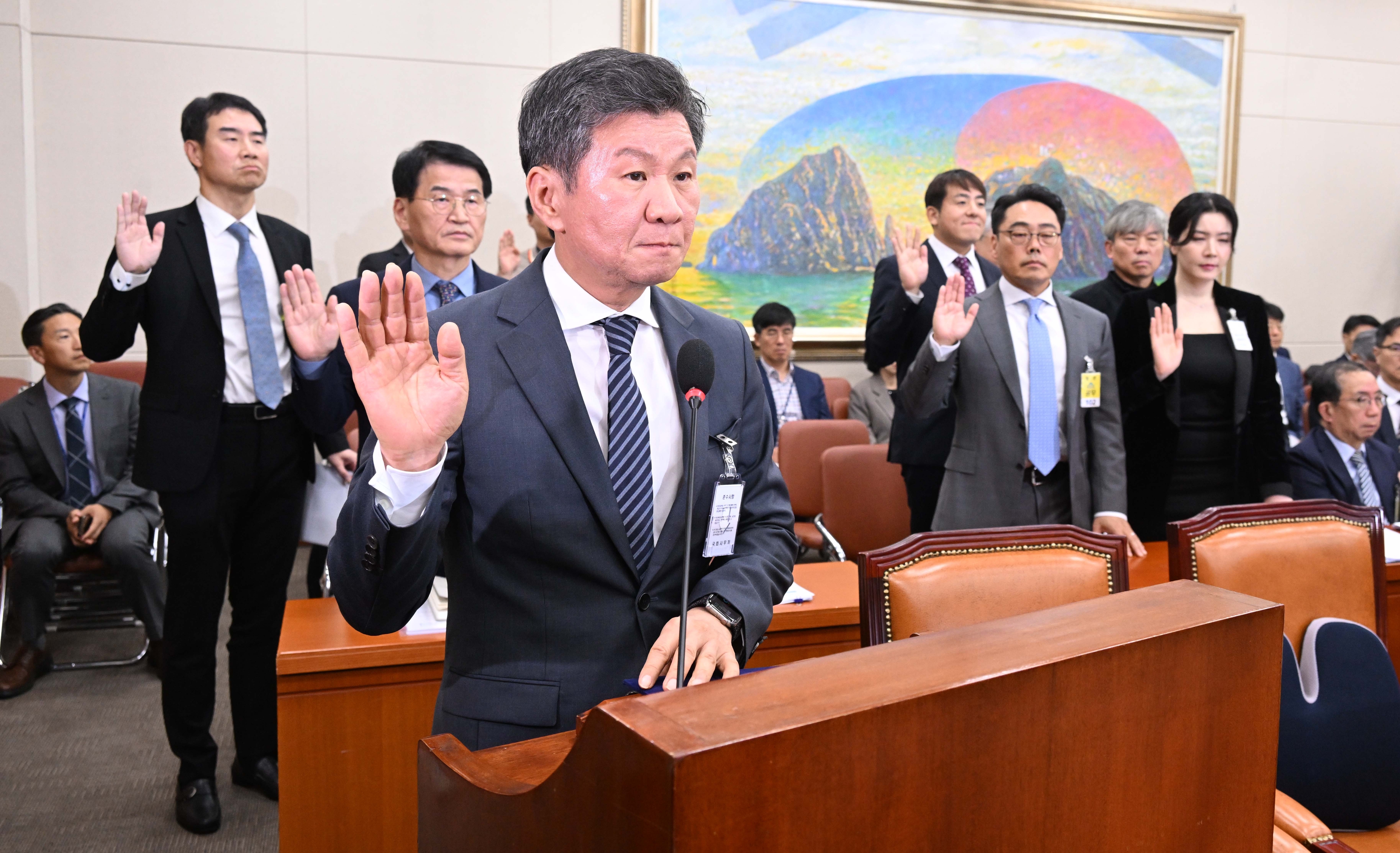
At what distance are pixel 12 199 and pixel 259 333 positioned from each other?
135 inches

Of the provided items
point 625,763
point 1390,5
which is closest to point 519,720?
point 625,763

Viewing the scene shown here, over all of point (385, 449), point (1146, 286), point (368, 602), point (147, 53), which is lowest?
point (368, 602)

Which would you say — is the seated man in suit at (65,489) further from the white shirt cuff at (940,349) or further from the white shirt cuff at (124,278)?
the white shirt cuff at (940,349)

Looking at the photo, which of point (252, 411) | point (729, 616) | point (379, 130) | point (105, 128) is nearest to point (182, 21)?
point (105, 128)

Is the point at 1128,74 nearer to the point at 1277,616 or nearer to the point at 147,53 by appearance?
the point at 147,53

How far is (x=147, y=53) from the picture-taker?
539cm

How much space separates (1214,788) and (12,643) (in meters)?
4.40

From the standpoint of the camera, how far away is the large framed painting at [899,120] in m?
6.41

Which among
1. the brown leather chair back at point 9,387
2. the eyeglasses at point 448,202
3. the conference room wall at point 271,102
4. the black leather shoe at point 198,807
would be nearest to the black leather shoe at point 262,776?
the black leather shoe at point 198,807

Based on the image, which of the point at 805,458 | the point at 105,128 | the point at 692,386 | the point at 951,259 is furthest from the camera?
the point at 105,128

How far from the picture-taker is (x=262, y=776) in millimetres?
2814

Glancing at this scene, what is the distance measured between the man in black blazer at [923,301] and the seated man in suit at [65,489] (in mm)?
2653

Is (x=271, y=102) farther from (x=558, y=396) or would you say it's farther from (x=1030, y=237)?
(x=558, y=396)

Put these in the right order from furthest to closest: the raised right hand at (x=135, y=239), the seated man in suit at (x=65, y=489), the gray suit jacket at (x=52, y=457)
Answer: the gray suit jacket at (x=52, y=457) < the seated man in suit at (x=65, y=489) < the raised right hand at (x=135, y=239)
